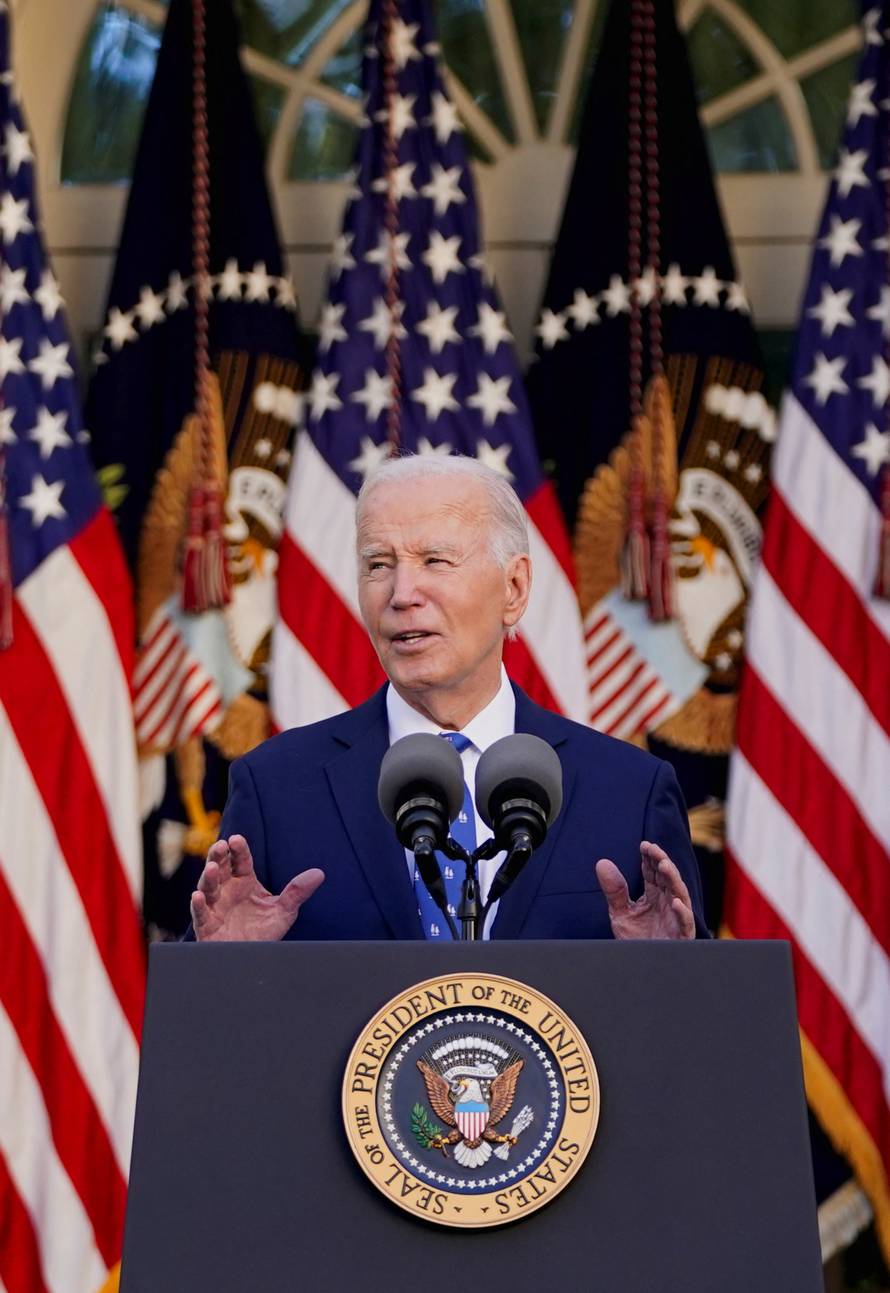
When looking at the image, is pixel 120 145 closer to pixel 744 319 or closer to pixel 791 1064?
pixel 744 319

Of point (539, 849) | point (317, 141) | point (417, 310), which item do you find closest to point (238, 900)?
point (539, 849)

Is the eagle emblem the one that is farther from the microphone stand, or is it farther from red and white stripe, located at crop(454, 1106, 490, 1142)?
the microphone stand

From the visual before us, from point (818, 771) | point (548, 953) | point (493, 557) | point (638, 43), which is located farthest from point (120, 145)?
point (548, 953)

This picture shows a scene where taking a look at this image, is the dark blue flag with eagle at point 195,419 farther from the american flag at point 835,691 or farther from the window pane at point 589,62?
the american flag at point 835,691

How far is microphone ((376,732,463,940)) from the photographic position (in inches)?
76.5

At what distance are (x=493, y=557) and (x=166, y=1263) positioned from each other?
1.21 meters

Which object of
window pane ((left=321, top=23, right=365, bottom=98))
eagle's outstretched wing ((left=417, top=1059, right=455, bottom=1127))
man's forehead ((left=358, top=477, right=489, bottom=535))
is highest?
window pane ((left=321, top=23, right=365, bottom=98))

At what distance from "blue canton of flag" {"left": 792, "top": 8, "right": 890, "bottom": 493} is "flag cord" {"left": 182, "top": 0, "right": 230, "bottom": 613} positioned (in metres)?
1.41

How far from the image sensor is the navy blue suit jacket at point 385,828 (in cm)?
243

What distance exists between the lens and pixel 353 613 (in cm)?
470

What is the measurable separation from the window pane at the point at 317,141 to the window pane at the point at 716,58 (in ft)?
3.06

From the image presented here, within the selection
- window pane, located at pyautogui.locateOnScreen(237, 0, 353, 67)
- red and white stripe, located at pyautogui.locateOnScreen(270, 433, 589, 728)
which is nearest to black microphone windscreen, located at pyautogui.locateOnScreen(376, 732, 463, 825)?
red and white stripe, located at pyautogui.locateOnScreen(270, 433, 589, 728)

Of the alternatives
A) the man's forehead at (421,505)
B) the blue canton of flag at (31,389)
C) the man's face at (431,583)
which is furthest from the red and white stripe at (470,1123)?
the blue canton of flag at (31,389)

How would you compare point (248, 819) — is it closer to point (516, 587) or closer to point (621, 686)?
point (516, 587)
